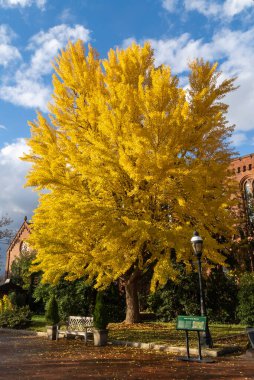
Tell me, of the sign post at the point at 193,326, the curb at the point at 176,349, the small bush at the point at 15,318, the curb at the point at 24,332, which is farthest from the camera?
the small bush at the point at 15,318

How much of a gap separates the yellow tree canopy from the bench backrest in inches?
73.2

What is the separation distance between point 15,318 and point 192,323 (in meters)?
11.6

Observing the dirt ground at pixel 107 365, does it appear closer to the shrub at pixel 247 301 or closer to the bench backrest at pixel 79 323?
the bench backrest at pixel 79 323

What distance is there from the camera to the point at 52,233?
39.0ft

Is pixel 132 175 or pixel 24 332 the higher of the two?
pixel 132 175

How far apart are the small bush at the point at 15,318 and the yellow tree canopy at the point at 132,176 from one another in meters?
5.96

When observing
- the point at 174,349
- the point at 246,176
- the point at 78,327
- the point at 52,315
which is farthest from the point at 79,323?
the point at 246,176

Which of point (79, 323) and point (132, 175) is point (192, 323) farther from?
point (79, 323)

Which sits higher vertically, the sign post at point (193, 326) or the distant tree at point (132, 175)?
the distant tree at point (132, 175)

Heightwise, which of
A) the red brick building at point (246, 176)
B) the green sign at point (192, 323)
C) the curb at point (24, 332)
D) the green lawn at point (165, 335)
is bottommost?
the curb at point (24, 332)

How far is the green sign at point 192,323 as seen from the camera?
28.6ft

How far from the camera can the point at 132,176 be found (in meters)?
10.4

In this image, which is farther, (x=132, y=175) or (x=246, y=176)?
(x=246, y=176)

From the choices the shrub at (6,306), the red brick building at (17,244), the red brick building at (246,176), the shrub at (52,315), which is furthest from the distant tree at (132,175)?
the red brick building at (17,244)
